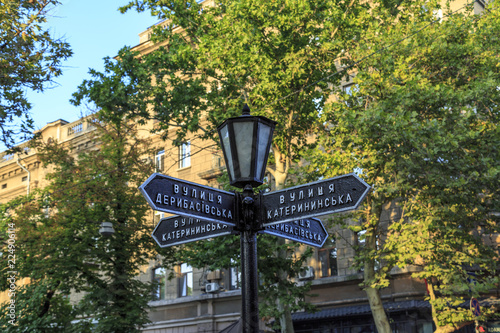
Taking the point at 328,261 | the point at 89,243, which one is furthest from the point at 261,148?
the point at 328,261

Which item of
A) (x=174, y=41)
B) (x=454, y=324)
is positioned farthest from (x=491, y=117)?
(x=174, y=41)

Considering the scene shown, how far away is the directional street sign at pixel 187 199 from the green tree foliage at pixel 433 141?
970 cm

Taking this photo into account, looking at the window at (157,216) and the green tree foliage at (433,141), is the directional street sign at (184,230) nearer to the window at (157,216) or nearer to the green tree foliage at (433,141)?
the green tree foliage at (433,141)

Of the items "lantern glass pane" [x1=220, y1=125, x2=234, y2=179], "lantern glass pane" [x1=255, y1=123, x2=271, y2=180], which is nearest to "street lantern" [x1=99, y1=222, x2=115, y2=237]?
"lantern glass pane" [x1=220, y1=125, x2=234, y2=179]

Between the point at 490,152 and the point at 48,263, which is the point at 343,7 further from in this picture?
the point at 48,263

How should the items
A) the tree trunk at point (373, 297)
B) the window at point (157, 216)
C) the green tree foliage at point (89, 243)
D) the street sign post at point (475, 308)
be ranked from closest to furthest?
the street sign post at point (475, 308)
the tree trunk at point (373, 297)
the green tree foliage at point (89, 243)
the window at point (157, 216)

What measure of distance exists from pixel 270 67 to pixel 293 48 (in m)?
1.22

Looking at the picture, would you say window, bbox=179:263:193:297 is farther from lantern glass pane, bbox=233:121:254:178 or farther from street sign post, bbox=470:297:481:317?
lantern glass pane, bbox=233:121:254:178

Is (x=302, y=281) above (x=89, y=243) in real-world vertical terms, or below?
below

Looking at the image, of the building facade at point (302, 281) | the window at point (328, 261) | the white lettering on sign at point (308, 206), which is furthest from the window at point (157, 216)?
the white lettering on sign at point (308, 206)

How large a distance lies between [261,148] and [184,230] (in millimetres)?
1010

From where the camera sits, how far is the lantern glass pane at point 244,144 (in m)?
4.87

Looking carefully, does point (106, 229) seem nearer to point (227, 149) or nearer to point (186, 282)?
point (186, 282)

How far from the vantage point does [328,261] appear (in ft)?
75.2
